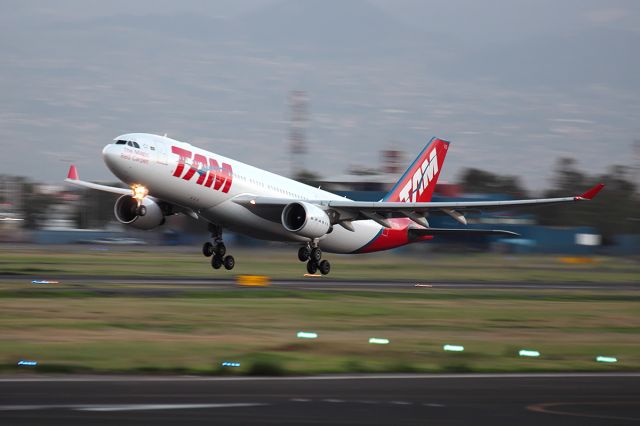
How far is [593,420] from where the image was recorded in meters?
10.8

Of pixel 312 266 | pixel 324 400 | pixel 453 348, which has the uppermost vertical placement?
pixel 312 266

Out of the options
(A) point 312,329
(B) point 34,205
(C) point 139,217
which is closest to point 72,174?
(C) point 139,217

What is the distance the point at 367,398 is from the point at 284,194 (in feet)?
88.2

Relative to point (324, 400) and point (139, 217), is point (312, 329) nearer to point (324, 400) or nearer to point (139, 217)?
point (324, 400)

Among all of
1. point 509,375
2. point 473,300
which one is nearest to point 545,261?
point 473,300

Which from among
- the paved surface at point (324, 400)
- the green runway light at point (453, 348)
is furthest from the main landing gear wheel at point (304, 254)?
the paved surface at point (324, 400)

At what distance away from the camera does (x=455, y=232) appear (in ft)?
135

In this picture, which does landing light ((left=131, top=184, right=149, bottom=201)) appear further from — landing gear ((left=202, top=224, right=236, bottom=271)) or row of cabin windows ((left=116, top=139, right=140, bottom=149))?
→ landing gear ((left=202, top=224, right=236, bottom=271))

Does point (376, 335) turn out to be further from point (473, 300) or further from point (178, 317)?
point (473, 300)

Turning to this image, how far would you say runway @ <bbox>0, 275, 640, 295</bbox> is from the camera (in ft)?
→ 103

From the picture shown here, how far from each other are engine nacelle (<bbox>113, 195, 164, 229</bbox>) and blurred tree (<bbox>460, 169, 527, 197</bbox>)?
15231 cm

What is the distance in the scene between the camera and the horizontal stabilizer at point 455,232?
39.3m

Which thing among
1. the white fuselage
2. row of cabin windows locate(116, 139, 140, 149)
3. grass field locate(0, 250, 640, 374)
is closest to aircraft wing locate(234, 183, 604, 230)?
the white fuselage

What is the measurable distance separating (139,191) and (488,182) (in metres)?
163
